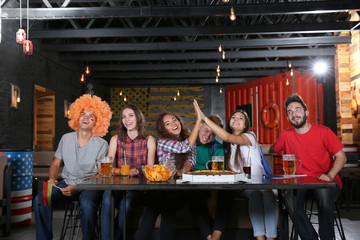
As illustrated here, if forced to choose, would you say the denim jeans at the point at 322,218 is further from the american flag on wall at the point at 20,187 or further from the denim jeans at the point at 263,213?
the american flag on wall at the point at 20,187

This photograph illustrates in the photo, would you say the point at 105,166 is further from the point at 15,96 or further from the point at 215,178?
the point at 15,96

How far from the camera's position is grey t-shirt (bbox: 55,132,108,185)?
2949 mm

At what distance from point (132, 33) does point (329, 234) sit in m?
5.41

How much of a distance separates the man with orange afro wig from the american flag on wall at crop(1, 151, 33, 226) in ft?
4.63

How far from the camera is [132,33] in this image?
23.1 ft

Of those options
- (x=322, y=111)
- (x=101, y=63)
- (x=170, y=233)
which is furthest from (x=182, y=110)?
(x=170, y=233)

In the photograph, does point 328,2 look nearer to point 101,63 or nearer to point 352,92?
point 352,92

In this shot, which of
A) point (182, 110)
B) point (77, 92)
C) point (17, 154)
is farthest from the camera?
point (182, 110)

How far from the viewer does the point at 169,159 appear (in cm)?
280

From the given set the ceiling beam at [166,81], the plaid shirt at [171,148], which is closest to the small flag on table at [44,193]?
the plaid shirt at [171,148]

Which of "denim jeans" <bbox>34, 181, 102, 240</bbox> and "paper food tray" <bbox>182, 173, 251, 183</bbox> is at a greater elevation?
"paper food tray" <bbox>182, 173, 251, 183</bbox>

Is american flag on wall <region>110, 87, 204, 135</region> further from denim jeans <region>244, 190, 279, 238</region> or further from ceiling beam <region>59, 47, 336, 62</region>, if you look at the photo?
denim jeans <region>244, 190, 279, 238</region>

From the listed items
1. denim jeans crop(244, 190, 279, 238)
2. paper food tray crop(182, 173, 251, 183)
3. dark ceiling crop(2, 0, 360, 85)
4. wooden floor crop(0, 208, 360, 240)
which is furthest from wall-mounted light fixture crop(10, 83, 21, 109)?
paper food tray crop(182, 173, 251, 183)

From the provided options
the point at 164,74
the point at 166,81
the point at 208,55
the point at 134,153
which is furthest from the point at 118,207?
the point at 166,81
